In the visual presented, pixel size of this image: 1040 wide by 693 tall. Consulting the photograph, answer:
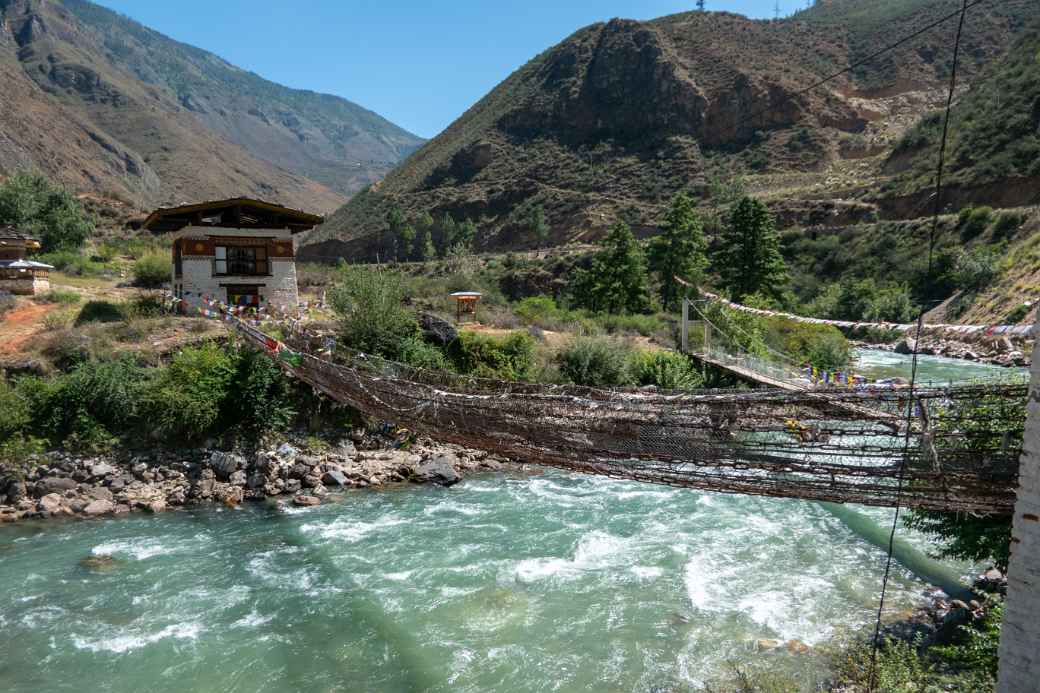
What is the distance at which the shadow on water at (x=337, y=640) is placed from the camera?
5.42 m

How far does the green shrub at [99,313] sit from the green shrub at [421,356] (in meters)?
6.03

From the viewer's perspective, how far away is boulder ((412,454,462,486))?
10398mm

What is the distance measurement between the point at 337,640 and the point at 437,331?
29.2ft

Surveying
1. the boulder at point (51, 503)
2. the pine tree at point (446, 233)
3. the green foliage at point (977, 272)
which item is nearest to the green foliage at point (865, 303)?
the green foliage at point (977, 272)

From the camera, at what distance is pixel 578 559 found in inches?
304

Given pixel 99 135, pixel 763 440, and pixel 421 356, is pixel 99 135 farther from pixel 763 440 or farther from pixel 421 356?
pixel 763 440

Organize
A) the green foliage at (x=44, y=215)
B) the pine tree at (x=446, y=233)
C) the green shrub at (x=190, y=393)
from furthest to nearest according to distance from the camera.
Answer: the pine tree at (x=446, y=233)
the green foliage at (x=44, y=215)
the green shrub at (x=190, y=393)

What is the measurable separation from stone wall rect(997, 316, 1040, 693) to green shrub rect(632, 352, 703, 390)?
11.4 m

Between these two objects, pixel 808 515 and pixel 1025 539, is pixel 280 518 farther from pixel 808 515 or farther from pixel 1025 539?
pixel 1025 539

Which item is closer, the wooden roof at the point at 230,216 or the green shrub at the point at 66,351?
the green shrub at the point at 66,351

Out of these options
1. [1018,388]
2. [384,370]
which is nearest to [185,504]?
[384,370]

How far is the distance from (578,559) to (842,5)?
91.0 meters

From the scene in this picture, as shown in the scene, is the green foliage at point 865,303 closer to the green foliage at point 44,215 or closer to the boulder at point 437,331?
the boulder at point 437,331

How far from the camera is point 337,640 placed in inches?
237
